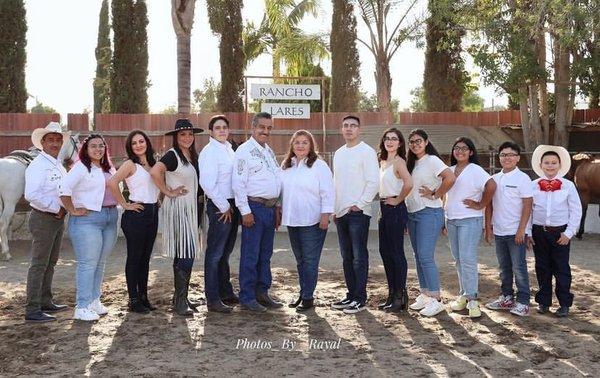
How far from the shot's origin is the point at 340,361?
4.54m

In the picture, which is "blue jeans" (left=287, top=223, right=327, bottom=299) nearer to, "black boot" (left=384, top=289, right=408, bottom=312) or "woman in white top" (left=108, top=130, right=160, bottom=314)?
"black boot" (left=384, top=289, right=408, bottom=312)

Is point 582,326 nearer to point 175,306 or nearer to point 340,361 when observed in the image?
point 340,361

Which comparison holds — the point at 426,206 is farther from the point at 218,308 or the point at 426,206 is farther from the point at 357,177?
the point at 218,308

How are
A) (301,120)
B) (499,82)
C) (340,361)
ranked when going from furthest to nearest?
(301,120) → (499,82) → (340,361)

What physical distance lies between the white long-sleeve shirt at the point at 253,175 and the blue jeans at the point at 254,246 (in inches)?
5.6

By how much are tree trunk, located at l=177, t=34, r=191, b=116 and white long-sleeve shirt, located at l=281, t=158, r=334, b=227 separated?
24.2 feet

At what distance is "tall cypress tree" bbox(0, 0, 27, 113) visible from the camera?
1662 cm

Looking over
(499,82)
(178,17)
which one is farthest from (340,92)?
(178,17)

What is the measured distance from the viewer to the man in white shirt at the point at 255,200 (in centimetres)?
580

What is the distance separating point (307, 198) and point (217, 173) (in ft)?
2.65

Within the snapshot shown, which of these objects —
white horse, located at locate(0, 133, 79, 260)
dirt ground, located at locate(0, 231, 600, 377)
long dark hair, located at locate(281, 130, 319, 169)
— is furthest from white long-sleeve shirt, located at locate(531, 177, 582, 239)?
white horse, located at locate(0, 133, 79, 260)

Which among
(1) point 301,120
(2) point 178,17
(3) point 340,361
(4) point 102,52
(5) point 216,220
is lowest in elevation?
(3) point 340,361

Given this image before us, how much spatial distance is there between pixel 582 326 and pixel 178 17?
9364 mm

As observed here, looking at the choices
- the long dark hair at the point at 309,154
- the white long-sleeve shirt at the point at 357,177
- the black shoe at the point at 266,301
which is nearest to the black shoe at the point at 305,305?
the black shoe at the point at 266,301
